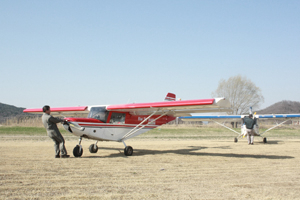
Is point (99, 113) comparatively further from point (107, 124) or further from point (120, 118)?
point (120, 118)

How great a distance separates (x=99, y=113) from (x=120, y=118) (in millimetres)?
1063

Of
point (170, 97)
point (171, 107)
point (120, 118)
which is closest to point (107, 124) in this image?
point (120, 118)

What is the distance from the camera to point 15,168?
7.12 meters

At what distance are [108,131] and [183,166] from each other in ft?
13.9

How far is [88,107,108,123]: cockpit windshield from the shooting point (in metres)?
11.2

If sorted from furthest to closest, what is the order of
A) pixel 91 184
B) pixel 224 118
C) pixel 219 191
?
pixel 224 118 < pixel 91 184 < pixel 219 191

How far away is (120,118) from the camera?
39.2ft

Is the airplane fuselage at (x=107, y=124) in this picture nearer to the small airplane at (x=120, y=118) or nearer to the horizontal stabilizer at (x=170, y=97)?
the small airplane at (x=120, y=118)

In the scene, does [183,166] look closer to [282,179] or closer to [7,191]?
[282,179]

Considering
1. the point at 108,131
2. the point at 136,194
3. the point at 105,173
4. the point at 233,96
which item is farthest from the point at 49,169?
the point at 233,96

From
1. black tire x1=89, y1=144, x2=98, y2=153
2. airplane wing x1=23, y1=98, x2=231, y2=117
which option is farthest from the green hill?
black tire x1=89, y1=144, x2=98, y2=153

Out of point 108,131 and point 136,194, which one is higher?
point 108,131

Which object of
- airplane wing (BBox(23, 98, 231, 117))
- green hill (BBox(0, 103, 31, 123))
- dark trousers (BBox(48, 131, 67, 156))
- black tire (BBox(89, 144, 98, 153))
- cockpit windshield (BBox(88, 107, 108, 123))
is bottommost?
black tire (BBox(89, 144, 98, 153))

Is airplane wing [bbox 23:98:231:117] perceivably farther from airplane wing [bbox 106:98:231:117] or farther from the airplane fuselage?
the airplane fuselage
